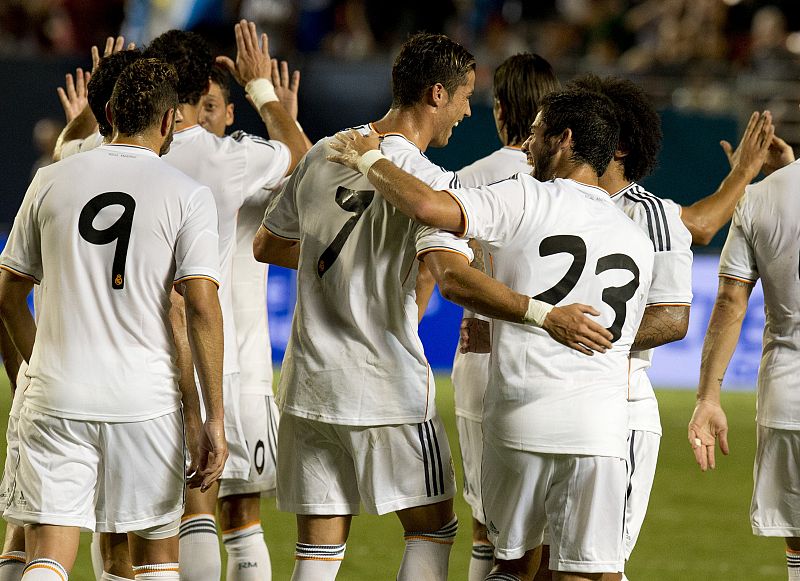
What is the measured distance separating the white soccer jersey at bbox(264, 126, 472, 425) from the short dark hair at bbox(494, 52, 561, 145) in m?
1.04

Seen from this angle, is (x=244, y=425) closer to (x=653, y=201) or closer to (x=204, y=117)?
(x=204, y=117)

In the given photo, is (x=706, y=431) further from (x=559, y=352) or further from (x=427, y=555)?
(x=427, y=555)

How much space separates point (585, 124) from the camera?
387cm

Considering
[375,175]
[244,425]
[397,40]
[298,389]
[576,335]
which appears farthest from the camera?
[397,40]

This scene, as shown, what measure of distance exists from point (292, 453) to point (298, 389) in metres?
0.24

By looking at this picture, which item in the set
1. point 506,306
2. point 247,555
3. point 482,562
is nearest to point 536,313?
point 506,306

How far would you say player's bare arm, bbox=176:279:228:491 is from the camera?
156 inches

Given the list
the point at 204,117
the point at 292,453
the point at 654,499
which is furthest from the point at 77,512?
the point at 654,499

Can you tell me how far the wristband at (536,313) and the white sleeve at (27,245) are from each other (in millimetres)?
1647

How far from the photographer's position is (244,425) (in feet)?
16.8

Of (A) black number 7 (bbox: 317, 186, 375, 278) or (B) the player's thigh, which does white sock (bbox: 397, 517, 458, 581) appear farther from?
(A) black number 7 (bbox: 317, 186, 375, 278)

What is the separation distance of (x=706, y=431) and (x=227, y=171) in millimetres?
2149

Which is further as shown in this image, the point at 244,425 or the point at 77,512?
the point at 244,425

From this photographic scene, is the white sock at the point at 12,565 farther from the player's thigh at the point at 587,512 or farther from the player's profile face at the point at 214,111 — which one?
the player's thigh at the point at 587,512
